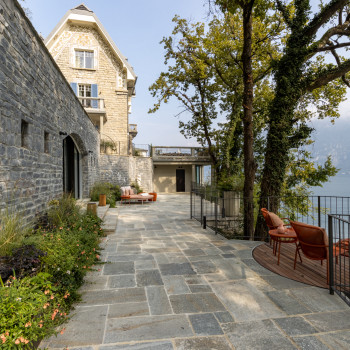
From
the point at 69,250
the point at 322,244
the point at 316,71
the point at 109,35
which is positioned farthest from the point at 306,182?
the point at 109,35

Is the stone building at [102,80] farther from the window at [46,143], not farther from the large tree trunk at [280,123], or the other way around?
the large tree trunk at [280,123]

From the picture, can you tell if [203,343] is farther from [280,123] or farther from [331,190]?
[331,190]

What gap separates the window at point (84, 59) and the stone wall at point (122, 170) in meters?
7.09

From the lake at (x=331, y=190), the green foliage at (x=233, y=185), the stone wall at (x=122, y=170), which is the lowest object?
the lake at (x=331, y=190)

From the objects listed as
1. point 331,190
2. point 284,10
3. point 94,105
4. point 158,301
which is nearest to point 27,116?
point 158,301

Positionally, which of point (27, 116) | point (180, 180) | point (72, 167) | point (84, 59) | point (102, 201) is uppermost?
point (84, 59)

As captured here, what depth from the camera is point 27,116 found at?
4.27 metres

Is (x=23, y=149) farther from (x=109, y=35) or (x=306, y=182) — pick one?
(x=109, y=35)

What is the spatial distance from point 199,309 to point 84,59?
18970 millimetres

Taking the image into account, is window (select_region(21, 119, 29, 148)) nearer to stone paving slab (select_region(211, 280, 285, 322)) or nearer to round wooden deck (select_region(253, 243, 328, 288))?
stone paving slab (select_region(211, 280, 285, 322))

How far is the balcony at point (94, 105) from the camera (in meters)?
16.6

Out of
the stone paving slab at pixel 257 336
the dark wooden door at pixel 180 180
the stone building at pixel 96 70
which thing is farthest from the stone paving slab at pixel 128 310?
the dark wooden door at pixel 180 180

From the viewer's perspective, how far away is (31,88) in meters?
4.44

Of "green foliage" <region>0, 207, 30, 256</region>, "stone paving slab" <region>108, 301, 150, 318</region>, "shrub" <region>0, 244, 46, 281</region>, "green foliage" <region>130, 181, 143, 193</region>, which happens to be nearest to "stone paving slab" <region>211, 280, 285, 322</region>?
"stone paving slab" <region>108, 301, 150, 318</region>
